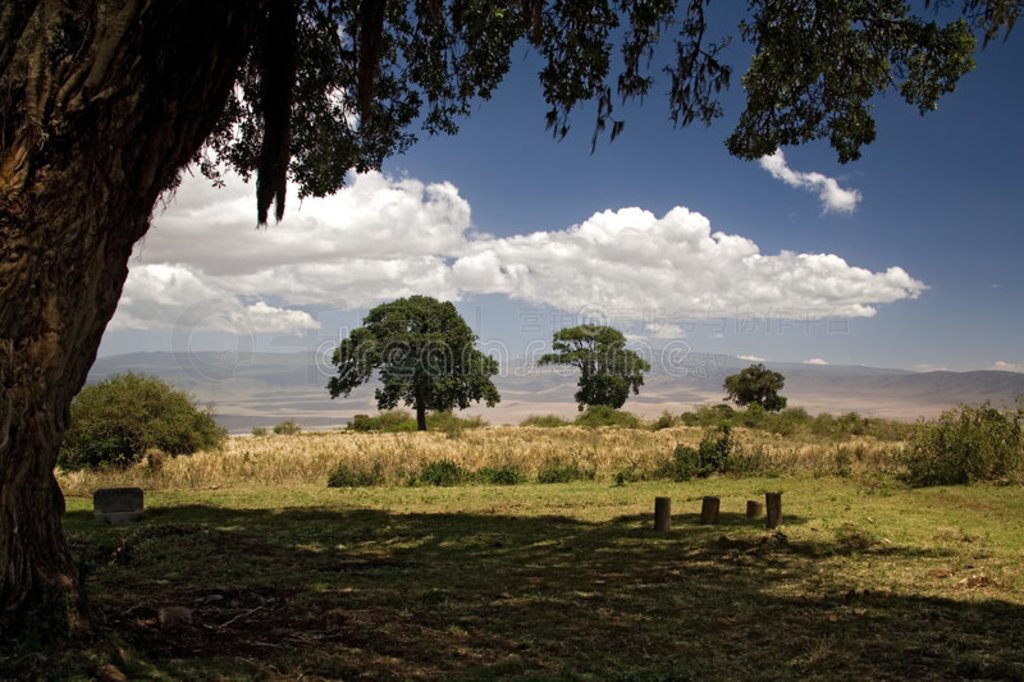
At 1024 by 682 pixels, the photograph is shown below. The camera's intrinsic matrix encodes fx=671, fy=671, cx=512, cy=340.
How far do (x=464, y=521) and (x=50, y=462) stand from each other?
356 inches

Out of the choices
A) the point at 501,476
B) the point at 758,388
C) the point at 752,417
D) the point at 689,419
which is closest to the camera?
the point at 501,476

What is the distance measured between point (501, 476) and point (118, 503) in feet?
33.6

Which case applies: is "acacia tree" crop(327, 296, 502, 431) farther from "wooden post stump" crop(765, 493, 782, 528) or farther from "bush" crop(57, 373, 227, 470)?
"wooden post stump" crop(765, 493, 782, 528)

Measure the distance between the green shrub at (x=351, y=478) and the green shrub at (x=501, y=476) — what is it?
2.99 m

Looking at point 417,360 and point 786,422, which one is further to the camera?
point 417,360

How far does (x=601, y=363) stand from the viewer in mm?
59031

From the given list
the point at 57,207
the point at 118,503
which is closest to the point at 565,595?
the point at 57,207

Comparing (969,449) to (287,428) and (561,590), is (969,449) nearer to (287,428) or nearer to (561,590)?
Answer: (561,590)

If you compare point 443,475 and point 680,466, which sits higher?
point 680,466

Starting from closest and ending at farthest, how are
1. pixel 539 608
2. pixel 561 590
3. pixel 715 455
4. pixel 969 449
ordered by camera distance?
pixel 539 608
pixel 561 590
pixel 969 449
pixel 715 455

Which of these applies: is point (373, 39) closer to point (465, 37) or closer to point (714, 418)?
point (465, 37)

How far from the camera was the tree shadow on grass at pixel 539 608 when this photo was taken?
5.24 meters

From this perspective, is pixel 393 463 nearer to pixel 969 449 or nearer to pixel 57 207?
pixel 969 449

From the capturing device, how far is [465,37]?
11.4 meters
